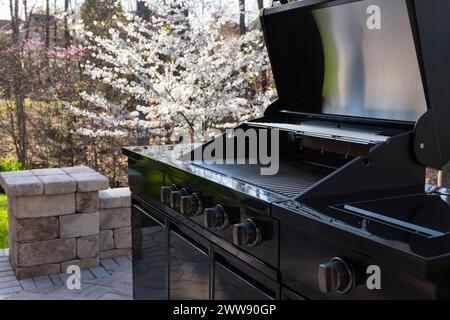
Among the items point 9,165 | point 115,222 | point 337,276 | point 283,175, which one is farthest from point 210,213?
point 9,165

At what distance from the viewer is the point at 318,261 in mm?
1232

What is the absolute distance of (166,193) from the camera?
84.2 inches

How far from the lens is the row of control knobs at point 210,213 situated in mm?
1481

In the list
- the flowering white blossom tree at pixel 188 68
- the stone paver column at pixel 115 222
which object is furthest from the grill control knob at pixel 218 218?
the flowering white blossom tree at pixel 188 68

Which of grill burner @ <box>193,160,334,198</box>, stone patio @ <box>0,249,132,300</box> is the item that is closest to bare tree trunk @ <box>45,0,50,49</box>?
stone patio @ <box>0,249,132,300</box>

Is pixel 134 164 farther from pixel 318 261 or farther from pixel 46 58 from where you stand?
pixel 46 58

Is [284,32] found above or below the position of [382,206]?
above

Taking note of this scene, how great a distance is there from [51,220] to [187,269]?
176 centimetres

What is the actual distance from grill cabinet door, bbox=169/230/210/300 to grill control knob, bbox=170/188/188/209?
15 centimetres

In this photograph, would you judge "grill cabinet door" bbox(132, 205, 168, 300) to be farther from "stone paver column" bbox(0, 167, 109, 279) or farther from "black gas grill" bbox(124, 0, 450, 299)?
"stone paver column" bbox(0, 167, 109, 279)

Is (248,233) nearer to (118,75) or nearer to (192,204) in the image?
(192,204)

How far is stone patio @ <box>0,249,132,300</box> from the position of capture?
3148mm
